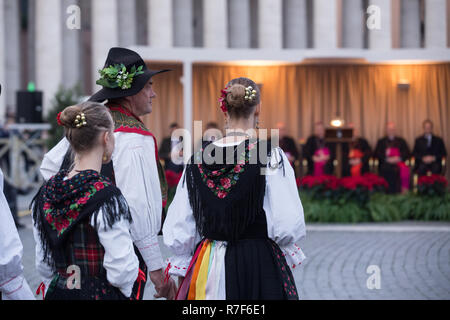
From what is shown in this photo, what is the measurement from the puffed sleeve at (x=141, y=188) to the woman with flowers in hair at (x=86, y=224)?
271 millimetres

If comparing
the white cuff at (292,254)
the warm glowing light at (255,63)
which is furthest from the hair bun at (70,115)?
the warm glowing light at (255,63)

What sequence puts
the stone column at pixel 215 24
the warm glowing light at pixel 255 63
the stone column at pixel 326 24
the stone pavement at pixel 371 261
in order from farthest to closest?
the stone column at pixel 215 24, the stone column at pixel 326 24, the warm glowing light at pixel 255 63, the stone pavement at pixel 371 261

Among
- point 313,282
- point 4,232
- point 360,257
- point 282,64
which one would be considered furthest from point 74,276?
point 282,64

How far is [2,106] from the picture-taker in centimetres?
2955

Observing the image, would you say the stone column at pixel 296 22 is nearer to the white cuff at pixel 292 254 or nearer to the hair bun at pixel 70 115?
the white cuff at pixel 292 254

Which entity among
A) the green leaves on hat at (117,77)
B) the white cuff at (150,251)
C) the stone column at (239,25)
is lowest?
the white cuff at (150,251)

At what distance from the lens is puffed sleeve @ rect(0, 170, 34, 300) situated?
260cm

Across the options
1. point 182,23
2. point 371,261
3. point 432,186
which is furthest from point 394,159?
point 182,23

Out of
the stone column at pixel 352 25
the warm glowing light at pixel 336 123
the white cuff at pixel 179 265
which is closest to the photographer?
the white cuff at pixel 179 265

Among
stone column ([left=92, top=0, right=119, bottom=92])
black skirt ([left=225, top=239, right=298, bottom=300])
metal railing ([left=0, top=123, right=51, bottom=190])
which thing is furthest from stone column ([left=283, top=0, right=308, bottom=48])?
black skirt ([left=225, top=239, right=298, bottom=300])

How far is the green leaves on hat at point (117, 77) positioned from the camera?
3320 millimetres

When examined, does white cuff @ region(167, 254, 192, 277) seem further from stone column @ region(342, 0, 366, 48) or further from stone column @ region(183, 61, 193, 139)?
stone column @ region(342, 0, 366, 48)

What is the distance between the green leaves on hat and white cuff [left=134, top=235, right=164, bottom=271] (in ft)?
2.96

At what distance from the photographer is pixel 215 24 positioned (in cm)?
2988
